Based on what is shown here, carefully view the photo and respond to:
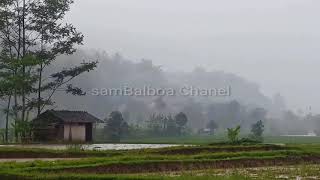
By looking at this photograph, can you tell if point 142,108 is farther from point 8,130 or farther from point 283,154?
point 283,154

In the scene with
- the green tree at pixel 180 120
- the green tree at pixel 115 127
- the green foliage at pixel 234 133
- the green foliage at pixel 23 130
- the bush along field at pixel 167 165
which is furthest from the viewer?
the green tree at pixel 180 120

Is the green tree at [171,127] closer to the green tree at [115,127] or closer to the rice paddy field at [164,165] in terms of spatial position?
the green tree at [115,127]

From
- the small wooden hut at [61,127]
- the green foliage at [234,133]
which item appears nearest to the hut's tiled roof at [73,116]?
the small wooden hut at [61,127]

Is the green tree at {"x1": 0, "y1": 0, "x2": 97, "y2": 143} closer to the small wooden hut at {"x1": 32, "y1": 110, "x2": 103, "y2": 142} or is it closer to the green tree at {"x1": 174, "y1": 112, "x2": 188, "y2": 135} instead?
the small wooden hut at {"x1": 32, "y1": 110, "x2": 103, "y2": 142}

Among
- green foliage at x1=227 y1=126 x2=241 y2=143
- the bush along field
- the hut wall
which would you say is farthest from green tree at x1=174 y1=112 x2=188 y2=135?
the bush along field

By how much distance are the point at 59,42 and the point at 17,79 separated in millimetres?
7547

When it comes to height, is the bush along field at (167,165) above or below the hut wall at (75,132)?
below

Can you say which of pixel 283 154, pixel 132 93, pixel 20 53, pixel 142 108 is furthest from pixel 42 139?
pixel 142 108

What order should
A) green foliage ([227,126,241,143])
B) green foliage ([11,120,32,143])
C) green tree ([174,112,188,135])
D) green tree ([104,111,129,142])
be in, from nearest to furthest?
1. green foliage ([227,126,241,143])
2. green foliage ([11,120,32,143])
3. green tree ([104,111,129,142])
4. green tree ([174,112,188,135])

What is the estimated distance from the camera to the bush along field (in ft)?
45.0

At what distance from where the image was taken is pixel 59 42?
49844 millimetres

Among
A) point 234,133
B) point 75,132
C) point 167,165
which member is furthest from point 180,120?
point 167,165

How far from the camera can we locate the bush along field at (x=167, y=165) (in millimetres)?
13727

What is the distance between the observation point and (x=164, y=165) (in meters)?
18.7
